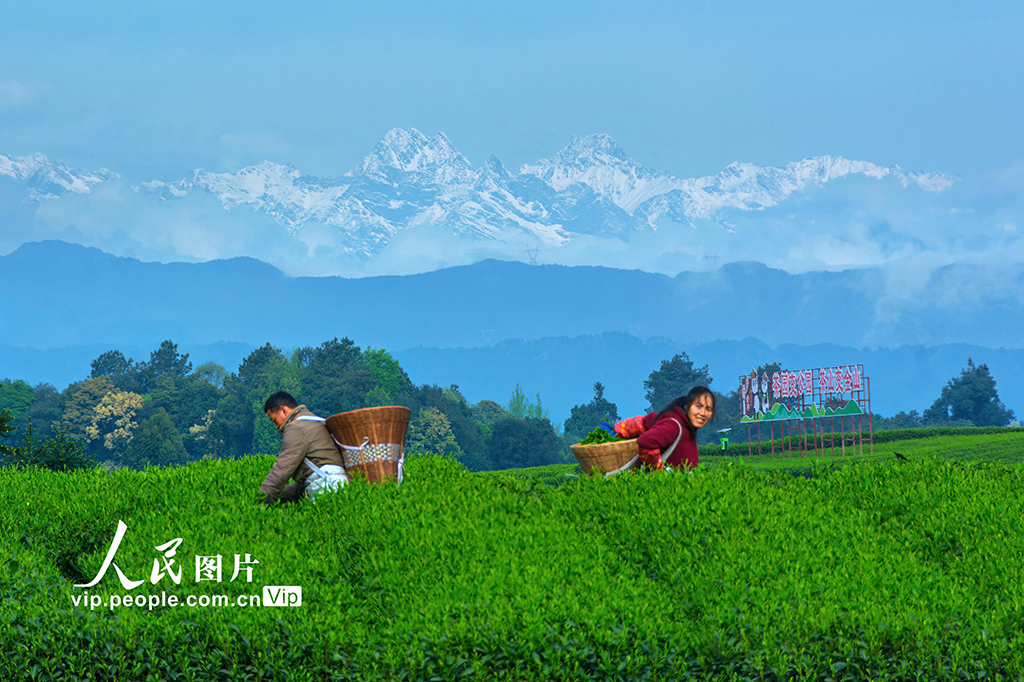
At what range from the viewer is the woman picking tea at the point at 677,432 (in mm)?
7781

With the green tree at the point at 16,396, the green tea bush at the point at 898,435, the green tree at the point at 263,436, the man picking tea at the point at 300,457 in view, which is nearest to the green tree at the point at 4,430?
the man picking tea at the point at 300,457

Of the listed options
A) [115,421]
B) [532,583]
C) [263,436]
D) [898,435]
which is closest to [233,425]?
[263,436]

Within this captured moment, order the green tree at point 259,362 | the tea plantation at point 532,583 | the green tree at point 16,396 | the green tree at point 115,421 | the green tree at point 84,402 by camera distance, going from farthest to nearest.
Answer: the green tree at point 259,362
the green tree at point 16,396
the green tree at point 84,402
the green tree at point 115,421
the tea plantation at point 532,583

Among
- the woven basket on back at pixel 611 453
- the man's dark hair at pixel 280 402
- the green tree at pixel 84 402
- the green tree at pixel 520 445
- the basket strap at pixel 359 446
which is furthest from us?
the green tree at pixel 520 445

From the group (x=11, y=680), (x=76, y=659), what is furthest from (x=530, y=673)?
(x=11, y=680)

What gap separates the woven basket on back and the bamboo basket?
1.65 metres

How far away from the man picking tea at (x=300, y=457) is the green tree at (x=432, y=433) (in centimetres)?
6707

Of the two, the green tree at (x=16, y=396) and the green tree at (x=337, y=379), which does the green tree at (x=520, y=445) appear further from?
the green tree at (x=16, y=396)

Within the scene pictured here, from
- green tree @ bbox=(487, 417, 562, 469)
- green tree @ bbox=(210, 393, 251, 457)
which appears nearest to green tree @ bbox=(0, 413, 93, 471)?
green tree @ bbox=(210, 393, 251, 457)

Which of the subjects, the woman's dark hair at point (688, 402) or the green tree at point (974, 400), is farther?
the green tree at point (974, 400)

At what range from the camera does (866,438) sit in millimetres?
40812

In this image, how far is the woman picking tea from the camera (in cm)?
778

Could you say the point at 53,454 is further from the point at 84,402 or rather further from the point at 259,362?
the point at 259,362

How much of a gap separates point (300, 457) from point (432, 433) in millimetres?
68693
